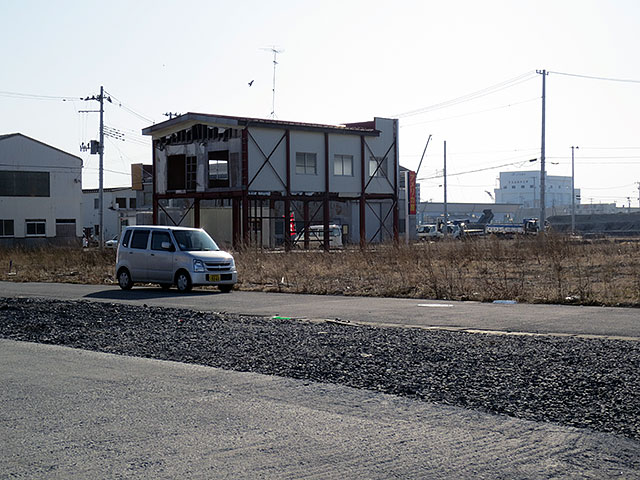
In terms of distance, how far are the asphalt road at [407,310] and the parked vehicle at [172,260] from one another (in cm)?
46

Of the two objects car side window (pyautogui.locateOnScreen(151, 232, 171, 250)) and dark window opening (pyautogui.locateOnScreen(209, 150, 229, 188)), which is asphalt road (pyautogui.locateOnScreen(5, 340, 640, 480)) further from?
dark window opening (pyautogui.locateOnScreen(209, 150, 229, 188))

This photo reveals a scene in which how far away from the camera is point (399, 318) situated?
48.3 ft

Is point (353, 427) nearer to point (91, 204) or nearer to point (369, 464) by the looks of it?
point (369, 464)

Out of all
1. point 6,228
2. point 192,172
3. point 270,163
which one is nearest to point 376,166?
point 270,163

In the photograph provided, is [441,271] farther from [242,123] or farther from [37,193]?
[37,193]

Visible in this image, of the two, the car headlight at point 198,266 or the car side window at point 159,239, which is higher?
the car side window at point 159,239

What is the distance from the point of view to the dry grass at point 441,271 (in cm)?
1919

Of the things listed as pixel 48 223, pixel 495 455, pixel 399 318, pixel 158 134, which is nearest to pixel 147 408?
pixel 495 455

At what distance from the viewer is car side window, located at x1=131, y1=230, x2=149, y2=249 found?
23.1 m

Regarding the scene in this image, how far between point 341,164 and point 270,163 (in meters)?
5.72

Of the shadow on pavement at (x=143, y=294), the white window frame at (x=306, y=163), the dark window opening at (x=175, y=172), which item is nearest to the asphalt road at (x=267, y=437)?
the shadow on pavement at (x=143, y=294)

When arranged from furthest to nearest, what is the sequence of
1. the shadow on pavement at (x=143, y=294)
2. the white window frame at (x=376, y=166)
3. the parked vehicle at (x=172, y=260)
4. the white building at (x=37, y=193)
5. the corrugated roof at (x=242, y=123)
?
the white building at (x=37, y=193), the white window frame at (x=376, y=166), the corrugated roof at (x=242, y=123), the parked vehicle at (x=172, y=260), the shadow on pavement at (x=143, y=294)

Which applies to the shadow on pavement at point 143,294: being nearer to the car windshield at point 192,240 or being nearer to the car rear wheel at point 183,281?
the car rear wheel at point 183,281

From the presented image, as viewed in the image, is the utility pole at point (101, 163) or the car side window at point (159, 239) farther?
the utility pole at point (101, 163)
